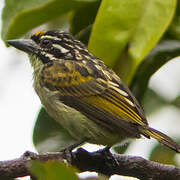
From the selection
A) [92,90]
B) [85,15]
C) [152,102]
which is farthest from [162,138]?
[85,15]

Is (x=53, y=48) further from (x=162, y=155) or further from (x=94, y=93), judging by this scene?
(x=162, y=155)

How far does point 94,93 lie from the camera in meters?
3.64

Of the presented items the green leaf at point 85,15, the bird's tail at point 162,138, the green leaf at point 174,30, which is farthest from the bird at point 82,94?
the green leaf at point 174,30

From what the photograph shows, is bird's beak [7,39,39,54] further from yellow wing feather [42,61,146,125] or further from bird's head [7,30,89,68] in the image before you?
yellow wing feather [42,61,146,125]

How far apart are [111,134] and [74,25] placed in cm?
86

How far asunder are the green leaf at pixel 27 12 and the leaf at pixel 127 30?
27 centimetres

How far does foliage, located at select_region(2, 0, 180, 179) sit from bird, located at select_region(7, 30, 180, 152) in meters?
0.24

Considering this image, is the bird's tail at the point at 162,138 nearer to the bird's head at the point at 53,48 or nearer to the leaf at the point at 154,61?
the leaf at the point at 154,61

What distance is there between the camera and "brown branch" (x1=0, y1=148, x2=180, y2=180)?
240 cm

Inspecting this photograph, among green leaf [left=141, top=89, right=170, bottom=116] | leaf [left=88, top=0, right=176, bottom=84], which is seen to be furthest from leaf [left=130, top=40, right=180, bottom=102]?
green leaf [left=141, top=89, right=170, bottom=116]

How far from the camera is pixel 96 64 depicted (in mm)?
3875

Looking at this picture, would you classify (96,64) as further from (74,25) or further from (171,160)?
(171,160)

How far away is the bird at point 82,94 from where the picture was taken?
10.8 ft

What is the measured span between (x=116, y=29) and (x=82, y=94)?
1038 millimetres
